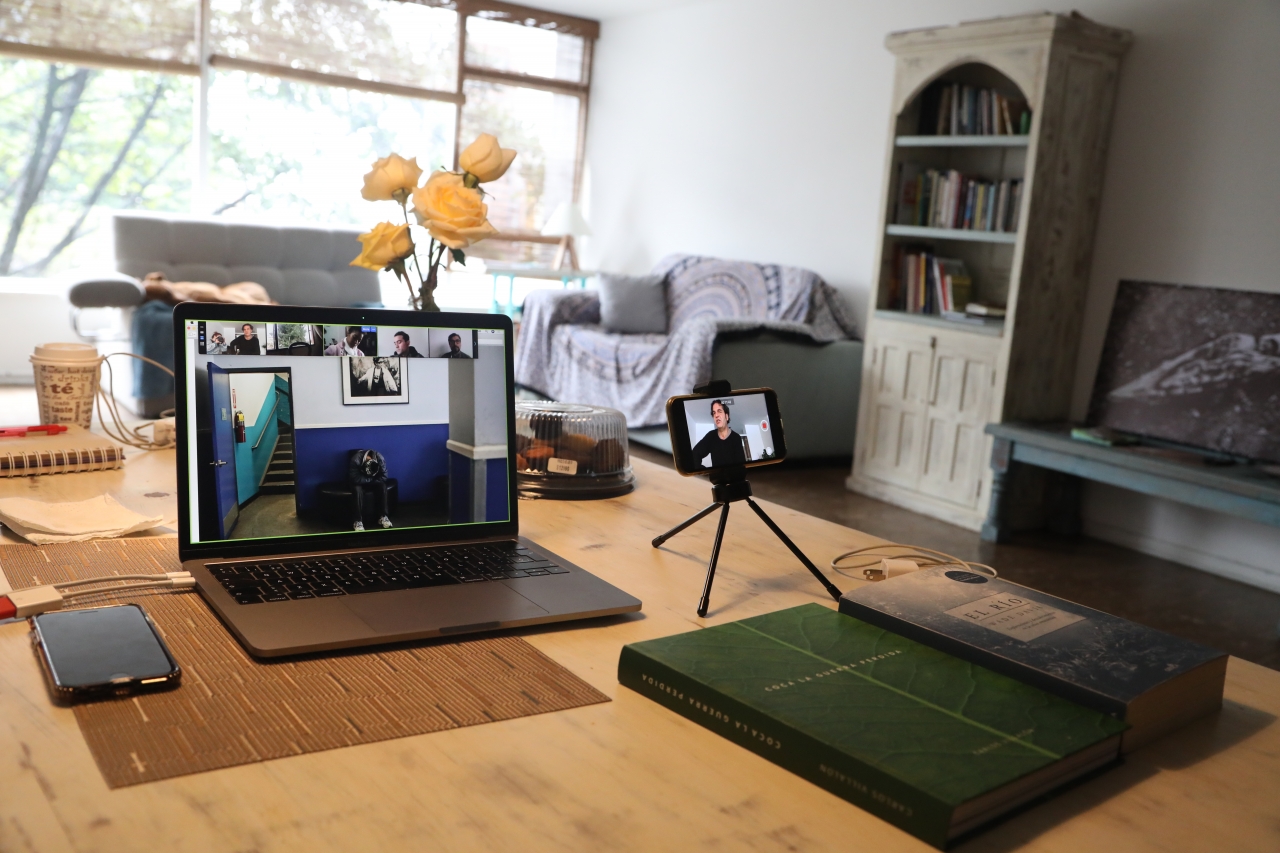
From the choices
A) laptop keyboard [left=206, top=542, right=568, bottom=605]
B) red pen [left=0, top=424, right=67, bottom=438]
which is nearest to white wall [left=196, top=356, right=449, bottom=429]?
laptop keyboard [left=206, top=542, right=568, bottom=605]

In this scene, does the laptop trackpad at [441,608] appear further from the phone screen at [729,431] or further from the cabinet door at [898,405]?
the cabinet door at [898,405]

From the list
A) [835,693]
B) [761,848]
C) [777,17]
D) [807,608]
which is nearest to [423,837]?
[761,848]

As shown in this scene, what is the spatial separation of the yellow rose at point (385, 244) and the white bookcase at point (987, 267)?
2.86 metres

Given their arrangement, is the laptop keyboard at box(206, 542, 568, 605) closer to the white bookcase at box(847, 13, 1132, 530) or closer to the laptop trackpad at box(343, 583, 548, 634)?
the laptop trackpad at box(343, 583, 548, 634)

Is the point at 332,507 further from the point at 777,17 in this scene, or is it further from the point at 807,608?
the point at 777,17

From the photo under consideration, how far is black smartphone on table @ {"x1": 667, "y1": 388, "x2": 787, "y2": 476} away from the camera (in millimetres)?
1017

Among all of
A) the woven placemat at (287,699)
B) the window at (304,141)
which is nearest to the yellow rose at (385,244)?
the woven placemat at (287,699)

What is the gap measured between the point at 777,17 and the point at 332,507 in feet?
Result: 16.4

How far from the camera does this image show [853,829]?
0.62 metres

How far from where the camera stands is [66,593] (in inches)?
35.2

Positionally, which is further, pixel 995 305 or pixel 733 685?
pixel 995 305

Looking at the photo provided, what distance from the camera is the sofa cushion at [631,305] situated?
537 centimetres

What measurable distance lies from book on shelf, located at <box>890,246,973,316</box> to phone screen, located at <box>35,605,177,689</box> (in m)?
3.65

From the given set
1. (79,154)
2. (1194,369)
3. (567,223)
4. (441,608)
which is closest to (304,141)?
(79,154)
